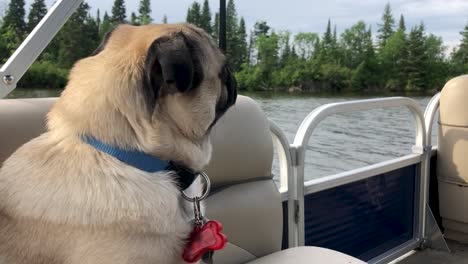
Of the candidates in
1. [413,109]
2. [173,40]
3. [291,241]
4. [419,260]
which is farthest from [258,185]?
[419,260]

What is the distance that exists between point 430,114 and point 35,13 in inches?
114

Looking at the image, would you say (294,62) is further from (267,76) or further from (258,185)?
(258,185)

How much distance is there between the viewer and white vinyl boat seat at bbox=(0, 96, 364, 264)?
2.38 metres

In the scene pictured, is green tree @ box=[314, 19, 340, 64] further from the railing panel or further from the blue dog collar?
the blue dog collar

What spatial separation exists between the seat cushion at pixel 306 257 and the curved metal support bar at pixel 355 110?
1.34 feet

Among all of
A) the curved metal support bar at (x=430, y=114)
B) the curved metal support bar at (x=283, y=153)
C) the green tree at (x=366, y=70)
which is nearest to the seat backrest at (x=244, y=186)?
the curved metal support bar at (x=283, y=153)

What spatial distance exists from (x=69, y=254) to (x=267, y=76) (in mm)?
1567

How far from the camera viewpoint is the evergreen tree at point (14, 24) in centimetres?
215

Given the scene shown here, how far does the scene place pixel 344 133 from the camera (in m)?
3.33

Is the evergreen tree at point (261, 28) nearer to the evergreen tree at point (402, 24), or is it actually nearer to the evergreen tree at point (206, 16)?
the evergreen tree at point (206, 16)

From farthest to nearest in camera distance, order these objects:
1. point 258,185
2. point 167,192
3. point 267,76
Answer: point 267,76 < point 258,185 < point 167,192

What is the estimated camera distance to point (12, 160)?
1686 mm

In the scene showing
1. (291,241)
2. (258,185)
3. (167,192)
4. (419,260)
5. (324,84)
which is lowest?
(419,260)

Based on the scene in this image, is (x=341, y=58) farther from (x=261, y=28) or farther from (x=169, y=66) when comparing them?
(x=169, y=66)
